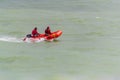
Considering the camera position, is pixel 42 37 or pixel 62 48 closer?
pixel 62 48

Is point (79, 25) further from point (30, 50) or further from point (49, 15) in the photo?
A: point (30, 50)

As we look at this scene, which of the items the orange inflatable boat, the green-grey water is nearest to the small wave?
the green-grey water

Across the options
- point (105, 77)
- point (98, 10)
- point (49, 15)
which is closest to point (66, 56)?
point (105, 77)

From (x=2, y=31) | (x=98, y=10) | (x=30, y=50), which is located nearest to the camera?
(x=30, y=50)

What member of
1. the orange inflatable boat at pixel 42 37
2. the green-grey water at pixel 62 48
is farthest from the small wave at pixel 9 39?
the orange inflatable boat at pixel 42 37

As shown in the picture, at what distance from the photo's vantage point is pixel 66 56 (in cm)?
2467

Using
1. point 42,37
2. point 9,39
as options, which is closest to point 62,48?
point 42,37

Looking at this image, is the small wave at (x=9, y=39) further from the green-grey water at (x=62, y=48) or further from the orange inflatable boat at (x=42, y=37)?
the orange inflatable boat at (x=42, y=37)

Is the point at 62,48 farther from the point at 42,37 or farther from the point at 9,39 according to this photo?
the point at 9,39

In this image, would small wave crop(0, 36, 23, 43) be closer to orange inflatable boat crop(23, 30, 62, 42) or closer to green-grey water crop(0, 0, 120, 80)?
green-grey water crop(0, 0, 120, 80)

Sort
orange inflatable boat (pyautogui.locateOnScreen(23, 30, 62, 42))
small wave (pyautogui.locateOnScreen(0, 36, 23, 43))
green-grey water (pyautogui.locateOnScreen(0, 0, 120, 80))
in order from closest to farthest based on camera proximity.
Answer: green-grey water (pyautogui.locateOnScreen(0, 0, 120, 80))
orange inflatable boat (pyautogui.locateOnScreen(23, 30, 62, 42))
small wave (pyautogui.locateOnScreen(0, 36, 23, 43))

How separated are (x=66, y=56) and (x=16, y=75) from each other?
5.74 metres

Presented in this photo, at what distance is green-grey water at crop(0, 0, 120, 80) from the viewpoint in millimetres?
20375

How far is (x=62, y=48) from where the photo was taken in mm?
27656
